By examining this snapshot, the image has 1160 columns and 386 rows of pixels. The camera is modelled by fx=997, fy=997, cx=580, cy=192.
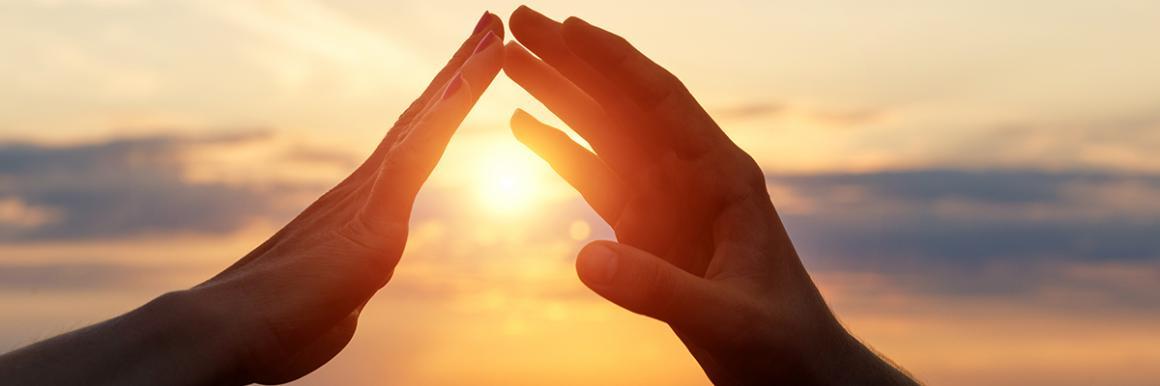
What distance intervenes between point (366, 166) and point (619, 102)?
1880 millimetres

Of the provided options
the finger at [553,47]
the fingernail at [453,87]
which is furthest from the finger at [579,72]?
the fingernail at [453,87]

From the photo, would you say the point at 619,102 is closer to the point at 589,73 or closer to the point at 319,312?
the point at 589,73

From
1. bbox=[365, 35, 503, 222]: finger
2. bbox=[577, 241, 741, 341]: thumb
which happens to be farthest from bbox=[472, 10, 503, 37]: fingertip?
bbox=[577, 241, 741, 341]: thumb

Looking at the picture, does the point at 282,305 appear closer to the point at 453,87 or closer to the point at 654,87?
the point at 453,87

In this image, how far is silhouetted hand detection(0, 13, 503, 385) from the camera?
5.46 metres

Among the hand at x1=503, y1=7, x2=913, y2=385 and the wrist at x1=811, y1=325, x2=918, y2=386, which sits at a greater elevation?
the hand at x1=503, y1=7, x2=913, y2=385

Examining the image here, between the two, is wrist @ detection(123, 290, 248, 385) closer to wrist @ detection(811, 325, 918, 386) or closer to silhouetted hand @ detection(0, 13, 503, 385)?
silhouetted hand @ detection(0, 13, 503, 385)

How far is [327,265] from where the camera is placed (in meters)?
6.06

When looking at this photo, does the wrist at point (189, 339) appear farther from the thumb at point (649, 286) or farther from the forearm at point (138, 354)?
the thumb at point (649, 286)

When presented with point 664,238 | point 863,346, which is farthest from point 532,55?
point 863,346

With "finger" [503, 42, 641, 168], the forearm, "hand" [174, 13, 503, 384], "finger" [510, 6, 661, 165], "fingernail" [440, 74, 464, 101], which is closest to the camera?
the forearm

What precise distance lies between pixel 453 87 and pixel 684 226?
184cm

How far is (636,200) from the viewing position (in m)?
7.29

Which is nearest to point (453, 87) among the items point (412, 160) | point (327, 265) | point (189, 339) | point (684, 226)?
point (412, 160)
